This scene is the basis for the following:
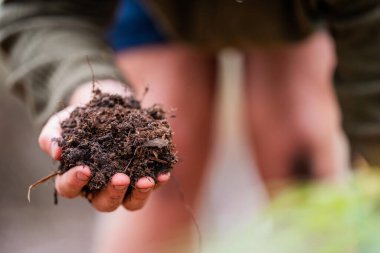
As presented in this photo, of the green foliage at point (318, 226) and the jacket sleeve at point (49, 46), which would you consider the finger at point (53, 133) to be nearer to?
the jacket sleeve at point (49, 46)

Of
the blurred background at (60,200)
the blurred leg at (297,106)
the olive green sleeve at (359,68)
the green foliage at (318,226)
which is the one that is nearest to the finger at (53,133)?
the green foliage at (318,226)

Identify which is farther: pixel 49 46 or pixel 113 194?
pixel 49 46

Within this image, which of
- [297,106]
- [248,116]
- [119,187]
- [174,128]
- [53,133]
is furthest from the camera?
[248,116]

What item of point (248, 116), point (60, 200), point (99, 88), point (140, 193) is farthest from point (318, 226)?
point (60, 200)

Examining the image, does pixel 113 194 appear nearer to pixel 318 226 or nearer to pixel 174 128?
pixel 318 226

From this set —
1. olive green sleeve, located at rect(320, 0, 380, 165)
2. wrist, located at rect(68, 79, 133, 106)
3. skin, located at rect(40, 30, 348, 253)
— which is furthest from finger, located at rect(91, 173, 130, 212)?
skin, located at rect(40, 30, 348, 253)

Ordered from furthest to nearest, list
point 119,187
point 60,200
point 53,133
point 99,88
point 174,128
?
point 60,200 → point 174,128 → point 99,88 → point 53,133 → point 119,187

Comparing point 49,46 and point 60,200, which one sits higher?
point 49,46

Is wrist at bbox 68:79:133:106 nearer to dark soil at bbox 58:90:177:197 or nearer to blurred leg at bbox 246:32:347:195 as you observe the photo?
dark soil at bbox 58:90:177:197
